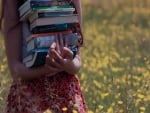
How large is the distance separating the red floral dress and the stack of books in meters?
0.18

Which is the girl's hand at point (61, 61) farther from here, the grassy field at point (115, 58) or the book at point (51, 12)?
the grassy field at point (115, 58)

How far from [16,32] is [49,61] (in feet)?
1.22

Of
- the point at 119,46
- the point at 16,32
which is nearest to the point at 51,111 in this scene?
the point at 16,32

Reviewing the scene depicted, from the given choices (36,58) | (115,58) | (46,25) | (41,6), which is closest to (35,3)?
(41,6)

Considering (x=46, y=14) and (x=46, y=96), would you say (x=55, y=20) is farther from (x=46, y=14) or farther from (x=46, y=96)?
(x=46, y=96)

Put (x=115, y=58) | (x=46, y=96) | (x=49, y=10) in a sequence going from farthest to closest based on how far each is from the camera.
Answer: (x=115, y=58) < (x=46, y=96) < (x=49, y=10)

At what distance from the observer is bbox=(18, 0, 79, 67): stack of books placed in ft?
14.5

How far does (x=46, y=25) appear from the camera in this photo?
446 centimetres

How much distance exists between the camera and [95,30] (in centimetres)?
1402

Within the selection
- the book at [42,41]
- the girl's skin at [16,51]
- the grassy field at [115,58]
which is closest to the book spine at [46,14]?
the book at [42,41]

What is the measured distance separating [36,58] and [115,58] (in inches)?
220

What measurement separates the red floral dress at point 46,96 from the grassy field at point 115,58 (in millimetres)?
821

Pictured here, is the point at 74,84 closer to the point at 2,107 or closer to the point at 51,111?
the point at 51,111

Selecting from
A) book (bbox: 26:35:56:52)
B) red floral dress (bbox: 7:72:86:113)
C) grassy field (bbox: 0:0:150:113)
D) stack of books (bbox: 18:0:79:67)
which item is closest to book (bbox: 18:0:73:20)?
stack of books (bbox: 18:0:79:67)
